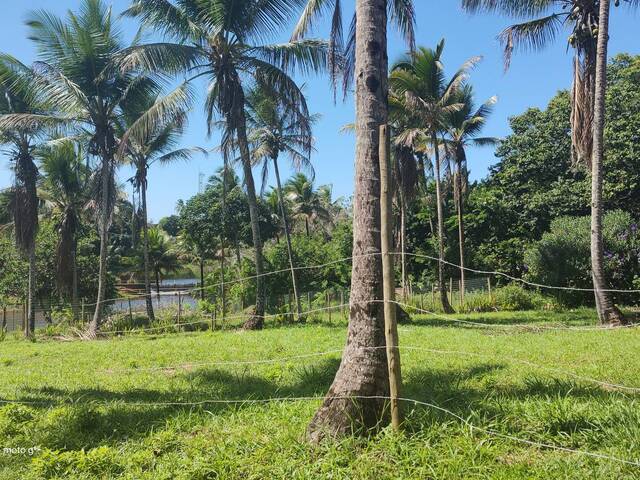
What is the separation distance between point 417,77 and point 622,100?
860cm

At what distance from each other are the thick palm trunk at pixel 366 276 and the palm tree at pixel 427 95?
44.3 feet

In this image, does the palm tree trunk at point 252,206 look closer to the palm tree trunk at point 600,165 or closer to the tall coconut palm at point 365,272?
the palm tree trunk at point 600,165

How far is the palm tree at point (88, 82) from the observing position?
14516 millimetres

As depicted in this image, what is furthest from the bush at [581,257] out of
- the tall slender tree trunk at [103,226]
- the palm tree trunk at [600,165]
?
the tall slender tree trunk at [103,226]

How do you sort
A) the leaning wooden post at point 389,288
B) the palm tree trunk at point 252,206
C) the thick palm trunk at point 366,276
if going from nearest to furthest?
the leaning wooden post at point 389,288
the thick palm trunk at point 366,276
the palm tree trunk at point 252,206

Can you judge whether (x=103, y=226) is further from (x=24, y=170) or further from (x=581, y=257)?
(x=581, y=257)

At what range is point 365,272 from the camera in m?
4.14

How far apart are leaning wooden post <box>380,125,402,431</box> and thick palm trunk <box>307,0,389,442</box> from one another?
18 centimetres

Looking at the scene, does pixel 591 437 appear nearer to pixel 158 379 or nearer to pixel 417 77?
pixel 158 379

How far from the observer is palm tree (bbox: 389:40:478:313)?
17438 millimetres

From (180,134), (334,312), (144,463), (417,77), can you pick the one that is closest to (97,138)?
(180,134)

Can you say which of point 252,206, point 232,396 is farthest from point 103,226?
point 232,396

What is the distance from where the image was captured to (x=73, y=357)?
9578 millimetres

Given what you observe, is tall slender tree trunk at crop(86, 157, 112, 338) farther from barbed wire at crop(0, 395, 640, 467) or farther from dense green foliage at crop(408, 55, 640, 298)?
dense green foliage at crop(408, 55, 640, 298)
